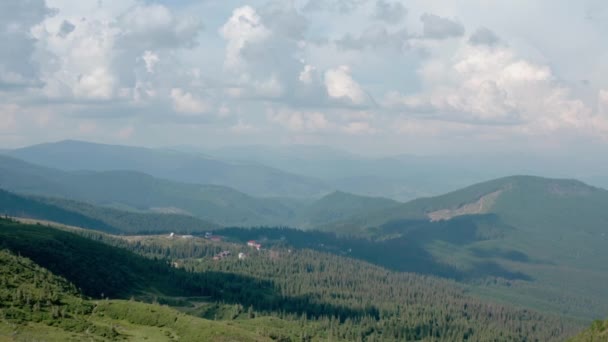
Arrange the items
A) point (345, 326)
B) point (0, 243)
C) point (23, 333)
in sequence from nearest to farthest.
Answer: point (23, 333) < point (0, 243) < point (345, 326)

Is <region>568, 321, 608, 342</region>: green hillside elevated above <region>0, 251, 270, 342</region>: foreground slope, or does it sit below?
above

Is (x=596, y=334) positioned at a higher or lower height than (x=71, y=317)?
higher

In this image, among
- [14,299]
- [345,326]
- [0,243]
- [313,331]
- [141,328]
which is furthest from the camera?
[345,326]

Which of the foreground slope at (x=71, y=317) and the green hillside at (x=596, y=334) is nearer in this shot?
the foreground slope at (x=71, y=317)

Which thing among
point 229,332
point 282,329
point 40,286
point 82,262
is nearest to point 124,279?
point 82,262

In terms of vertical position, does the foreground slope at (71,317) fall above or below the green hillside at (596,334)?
below

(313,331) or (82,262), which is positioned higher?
(82,262)

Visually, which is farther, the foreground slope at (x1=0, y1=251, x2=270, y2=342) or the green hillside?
the green hillside

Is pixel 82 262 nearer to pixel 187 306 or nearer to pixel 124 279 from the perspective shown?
pixel 124 279

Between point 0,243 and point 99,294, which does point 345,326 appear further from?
point 0,243

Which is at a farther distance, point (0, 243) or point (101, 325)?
point (0, 243)

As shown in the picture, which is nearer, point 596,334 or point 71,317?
point 71,317
